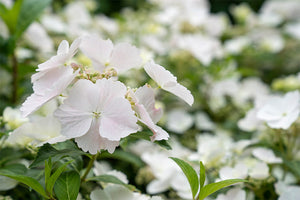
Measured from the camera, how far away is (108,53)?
69 cm

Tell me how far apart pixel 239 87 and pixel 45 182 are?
1.08m

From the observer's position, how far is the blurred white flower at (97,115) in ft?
1.79

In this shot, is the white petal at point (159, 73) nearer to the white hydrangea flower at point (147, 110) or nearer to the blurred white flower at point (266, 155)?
the white hydrangea flower at point (147, 110)

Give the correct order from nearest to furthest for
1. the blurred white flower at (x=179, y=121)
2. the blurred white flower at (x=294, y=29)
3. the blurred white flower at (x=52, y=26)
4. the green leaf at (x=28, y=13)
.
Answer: the green leaf at (x=28, y=13), the blurred white flower at (x=179, y=121), the blurred white flower at (x=52, y=26), the blurred white flower at (x=294, y=29)

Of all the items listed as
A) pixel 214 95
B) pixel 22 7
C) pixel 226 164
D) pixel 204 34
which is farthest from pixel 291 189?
pixel 204 34

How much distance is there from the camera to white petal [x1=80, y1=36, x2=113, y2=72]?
2.21 ft

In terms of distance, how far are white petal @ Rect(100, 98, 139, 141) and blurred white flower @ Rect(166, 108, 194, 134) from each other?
2.34 ft

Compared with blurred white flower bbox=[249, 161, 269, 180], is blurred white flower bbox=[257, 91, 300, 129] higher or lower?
higher

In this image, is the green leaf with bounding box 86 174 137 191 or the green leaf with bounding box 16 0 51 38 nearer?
the green leaf with bounding box 86 174 137 191

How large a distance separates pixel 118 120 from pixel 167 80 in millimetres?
120

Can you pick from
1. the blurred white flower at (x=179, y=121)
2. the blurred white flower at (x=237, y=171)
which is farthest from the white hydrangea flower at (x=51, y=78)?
the blurred white flower at (x=179, y=121)

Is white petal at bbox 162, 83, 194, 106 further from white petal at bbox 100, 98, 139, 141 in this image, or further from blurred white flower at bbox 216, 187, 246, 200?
blurred white flower at bbox 216, 187, 246, 200

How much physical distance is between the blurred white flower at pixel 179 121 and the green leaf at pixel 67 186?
660 mm

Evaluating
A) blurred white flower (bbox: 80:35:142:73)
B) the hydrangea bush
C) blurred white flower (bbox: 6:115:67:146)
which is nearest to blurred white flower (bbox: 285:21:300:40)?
the hydrangea bush
